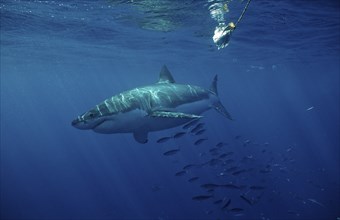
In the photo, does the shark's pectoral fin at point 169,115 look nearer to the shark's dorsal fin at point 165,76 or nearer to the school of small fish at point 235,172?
the school of small fish at point 235,172

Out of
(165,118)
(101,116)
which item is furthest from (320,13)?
(101,116)

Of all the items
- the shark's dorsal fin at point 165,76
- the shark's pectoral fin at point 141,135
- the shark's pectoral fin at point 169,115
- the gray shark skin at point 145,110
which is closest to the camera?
the gray shark skin at point 145,110

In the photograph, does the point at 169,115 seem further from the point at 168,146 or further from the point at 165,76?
the point at 168,146

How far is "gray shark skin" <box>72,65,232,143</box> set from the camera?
775cm

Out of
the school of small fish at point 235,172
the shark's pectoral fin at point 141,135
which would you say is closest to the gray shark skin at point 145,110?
the shark's pectoral fin at point 141,135

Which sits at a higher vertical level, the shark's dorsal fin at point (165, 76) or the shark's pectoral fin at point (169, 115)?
the shark's dorsal fin at point (165, 76)

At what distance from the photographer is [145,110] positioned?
8.73m

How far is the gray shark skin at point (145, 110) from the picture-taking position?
7754 millimetres

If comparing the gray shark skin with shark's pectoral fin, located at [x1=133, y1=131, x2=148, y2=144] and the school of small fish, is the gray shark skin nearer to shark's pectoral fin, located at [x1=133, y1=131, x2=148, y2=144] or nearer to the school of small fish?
shark's pectoral fin, located at [x1=133, y1=131, x2=148, y2=144]

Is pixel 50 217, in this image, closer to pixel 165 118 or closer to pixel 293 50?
pixel 165 118

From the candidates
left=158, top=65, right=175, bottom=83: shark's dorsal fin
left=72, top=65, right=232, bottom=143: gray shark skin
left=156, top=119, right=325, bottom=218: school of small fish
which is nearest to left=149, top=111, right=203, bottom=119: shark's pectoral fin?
left=72, top=65, right=232, bottom=143: gray shark skin

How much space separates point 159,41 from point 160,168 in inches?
736

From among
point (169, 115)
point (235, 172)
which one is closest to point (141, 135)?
point (169, 115)

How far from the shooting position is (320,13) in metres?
15.7
